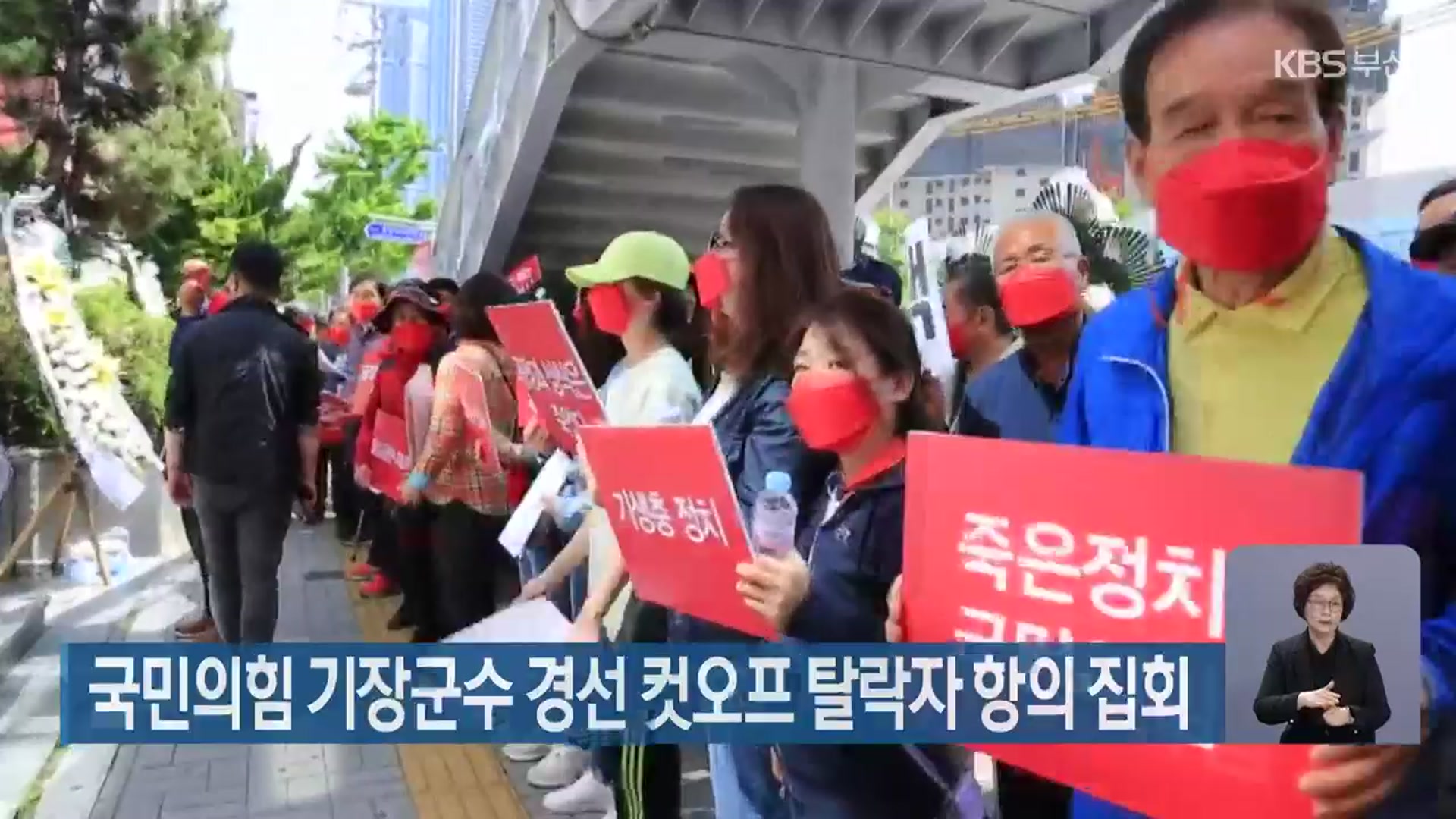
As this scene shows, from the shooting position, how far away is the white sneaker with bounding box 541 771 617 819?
345cm

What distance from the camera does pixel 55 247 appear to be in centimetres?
618

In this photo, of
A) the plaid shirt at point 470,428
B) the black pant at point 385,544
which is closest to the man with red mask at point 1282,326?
the plaid shirt at point 470,428

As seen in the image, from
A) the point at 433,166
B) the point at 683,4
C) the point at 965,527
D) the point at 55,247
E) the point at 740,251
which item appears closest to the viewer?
the point at 965,527

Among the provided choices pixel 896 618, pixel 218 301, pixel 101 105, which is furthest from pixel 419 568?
pixel 101 105

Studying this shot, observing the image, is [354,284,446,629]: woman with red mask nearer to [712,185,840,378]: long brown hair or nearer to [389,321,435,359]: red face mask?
[389,321,435,359]: red face mask

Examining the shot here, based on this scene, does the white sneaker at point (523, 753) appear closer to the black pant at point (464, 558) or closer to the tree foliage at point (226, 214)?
the black pant at point (464, 558)

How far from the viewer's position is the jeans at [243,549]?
3973 millimetres

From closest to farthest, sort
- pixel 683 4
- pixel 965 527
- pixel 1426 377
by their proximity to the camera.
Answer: pixel 1426 377 < pixel 965 527 < pixel 683 4

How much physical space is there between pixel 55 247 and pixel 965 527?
6.05 m

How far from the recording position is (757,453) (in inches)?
84.7

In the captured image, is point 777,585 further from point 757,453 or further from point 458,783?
point 458,783

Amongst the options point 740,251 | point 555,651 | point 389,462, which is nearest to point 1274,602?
point 555,651

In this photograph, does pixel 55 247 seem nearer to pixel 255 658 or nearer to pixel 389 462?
pixel 389 462

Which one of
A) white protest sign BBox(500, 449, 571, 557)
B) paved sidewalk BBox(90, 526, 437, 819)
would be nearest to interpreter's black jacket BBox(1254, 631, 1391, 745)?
white protest sign BBox(500, 449, 571, 557)
